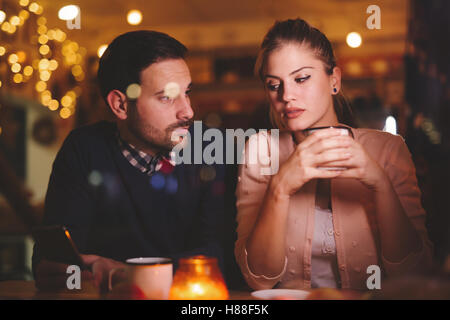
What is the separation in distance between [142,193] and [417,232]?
0.83m

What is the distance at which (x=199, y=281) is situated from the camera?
92 cm

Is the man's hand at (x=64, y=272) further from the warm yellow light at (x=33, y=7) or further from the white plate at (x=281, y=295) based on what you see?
the warm yellow light at (x=33, y=7)

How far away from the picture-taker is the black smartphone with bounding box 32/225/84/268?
1024 mm

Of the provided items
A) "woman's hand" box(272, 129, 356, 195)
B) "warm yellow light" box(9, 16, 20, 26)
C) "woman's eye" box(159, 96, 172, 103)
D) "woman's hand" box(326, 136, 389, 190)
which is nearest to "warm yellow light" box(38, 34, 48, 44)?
"warm yellow light" box(9, 16, 20, 26)

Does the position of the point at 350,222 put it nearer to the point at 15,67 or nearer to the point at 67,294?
the point at 67,294

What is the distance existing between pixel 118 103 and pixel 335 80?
27.8 inches

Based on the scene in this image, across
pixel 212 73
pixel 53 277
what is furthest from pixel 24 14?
pixel 212 73

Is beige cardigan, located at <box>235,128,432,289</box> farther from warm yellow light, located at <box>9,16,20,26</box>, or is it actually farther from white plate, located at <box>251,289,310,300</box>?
warm yellow light, located at <box>9,16,20,26</box>

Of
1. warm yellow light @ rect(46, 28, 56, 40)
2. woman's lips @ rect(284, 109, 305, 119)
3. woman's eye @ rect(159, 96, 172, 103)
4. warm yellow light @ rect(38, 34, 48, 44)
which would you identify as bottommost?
woman's lips @ rect(284, 109, 305, 119)

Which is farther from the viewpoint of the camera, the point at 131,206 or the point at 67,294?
the point at 131,206

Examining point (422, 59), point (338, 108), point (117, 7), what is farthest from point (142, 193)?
point (117, 7)

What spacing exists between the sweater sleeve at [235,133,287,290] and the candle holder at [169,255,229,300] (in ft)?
1.04
